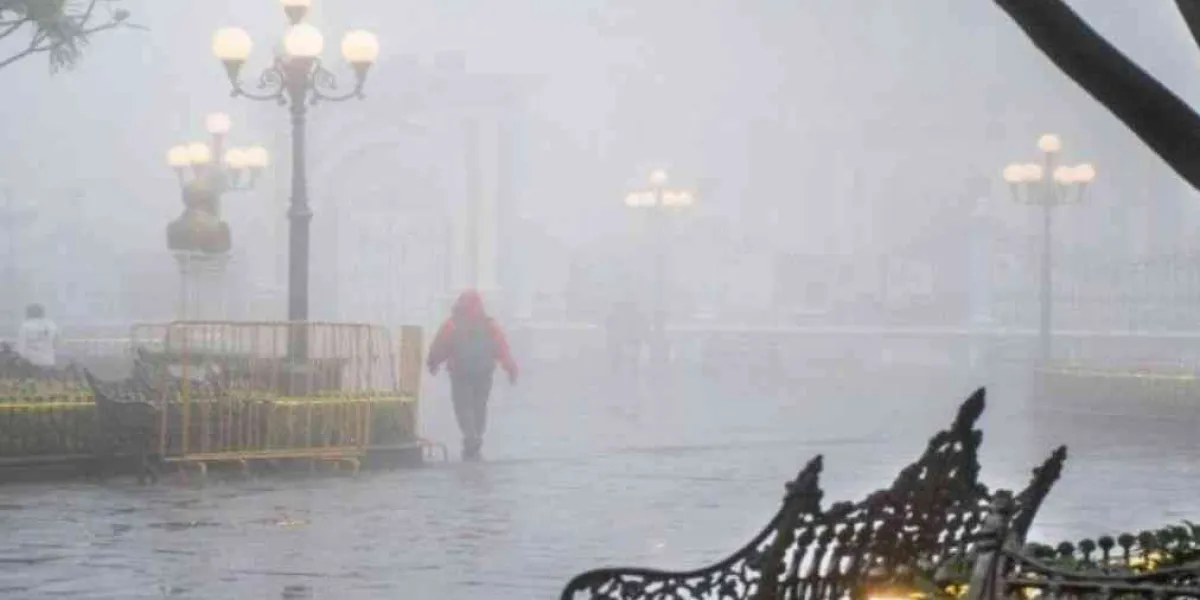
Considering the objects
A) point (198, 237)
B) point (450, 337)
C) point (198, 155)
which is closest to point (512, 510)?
point (450, 337)

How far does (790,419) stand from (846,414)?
4.80 ft

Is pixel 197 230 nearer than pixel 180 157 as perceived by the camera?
Yes

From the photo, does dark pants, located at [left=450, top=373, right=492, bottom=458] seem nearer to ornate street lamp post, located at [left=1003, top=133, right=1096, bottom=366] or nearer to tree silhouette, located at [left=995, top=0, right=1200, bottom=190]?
ornate street lamp post, located at [left=1003, top=133, right=1096, bottom=366]

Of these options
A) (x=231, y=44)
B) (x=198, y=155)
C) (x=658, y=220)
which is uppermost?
(x=231, y=44)

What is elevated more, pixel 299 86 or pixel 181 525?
pixel 299 86

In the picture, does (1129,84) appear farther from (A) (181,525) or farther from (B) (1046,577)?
(A) (181,525)

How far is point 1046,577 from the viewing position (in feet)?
17.3

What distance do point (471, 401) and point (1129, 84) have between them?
53.0 ft

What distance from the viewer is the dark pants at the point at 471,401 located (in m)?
21.8

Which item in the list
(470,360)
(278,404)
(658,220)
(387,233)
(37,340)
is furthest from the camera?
(387,233)

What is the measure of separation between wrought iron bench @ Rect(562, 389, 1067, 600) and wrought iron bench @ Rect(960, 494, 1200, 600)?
1.01m

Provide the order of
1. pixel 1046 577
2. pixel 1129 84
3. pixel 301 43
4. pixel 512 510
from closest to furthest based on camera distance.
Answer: pixel 1046 577 → pixel 1129 84 → pixel 512 510 → pixel 301 43

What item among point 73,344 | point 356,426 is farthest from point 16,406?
point 73,344

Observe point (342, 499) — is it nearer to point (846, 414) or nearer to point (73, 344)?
point (846, 414)
